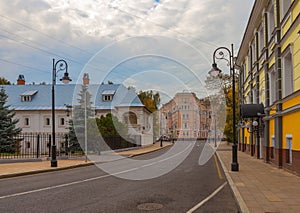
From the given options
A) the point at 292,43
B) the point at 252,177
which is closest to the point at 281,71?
the point at 292,43

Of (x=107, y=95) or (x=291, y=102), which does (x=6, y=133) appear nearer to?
(x=291, y=102)

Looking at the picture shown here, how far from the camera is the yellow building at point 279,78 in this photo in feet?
47.1

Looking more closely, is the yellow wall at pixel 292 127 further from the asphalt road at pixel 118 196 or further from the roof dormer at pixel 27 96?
the roof dormer at pixel 27 96

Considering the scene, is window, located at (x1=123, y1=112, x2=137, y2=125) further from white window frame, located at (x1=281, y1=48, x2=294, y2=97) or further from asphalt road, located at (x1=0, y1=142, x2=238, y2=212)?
asphalt road, located at (x1=0, y1=142, x2=238, y2=212)

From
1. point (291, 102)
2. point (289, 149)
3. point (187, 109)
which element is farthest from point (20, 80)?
point (291, 102)

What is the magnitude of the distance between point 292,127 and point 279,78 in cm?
303

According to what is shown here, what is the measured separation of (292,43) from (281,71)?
238cm

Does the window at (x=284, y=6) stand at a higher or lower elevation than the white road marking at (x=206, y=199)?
higher

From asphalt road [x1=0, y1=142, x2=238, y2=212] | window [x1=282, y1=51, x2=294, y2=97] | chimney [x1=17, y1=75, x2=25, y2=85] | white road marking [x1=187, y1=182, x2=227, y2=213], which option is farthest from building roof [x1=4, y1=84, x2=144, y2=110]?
white road marking [x1=187, y1=182, x2=227, y2=213]

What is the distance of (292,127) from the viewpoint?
15.0 meters

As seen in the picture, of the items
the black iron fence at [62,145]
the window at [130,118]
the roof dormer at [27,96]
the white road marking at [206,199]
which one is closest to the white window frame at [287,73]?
the white road marking at [206,199]

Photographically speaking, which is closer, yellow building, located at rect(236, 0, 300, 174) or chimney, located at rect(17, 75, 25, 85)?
yellow building, located at rect(236, 0, 300, 174)

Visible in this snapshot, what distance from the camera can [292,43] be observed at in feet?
48.4

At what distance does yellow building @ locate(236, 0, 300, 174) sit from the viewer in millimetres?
14359
